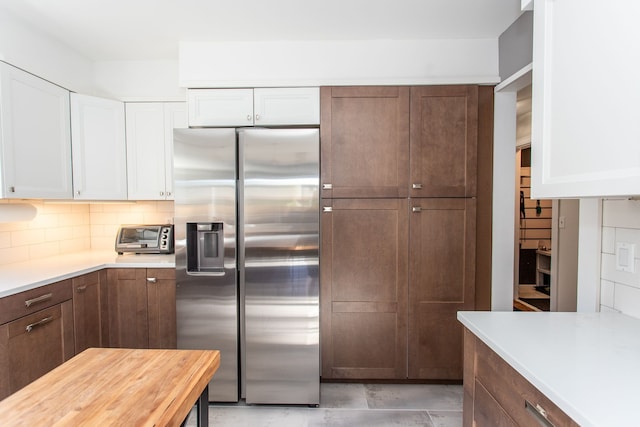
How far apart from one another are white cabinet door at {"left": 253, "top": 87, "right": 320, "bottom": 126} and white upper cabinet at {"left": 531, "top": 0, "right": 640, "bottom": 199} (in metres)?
1.39

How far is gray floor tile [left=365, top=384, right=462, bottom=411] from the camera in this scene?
2.17 m

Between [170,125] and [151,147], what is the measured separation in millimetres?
234

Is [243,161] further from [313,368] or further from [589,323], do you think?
[589,323]

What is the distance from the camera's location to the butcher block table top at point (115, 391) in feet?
2.50

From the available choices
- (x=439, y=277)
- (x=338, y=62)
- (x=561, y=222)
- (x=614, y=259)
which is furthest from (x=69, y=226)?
(x=561, y=222)

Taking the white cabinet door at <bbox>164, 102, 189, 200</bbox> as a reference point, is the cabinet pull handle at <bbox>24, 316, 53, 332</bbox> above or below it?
below

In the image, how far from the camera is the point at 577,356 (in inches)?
37.6

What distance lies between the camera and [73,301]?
210 cm

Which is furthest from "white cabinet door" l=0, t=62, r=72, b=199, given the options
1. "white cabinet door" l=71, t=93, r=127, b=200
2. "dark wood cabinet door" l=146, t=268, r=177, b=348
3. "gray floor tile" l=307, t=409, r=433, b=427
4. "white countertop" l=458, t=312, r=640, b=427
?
"white countertop" l=458, t=312, r=640, b=427

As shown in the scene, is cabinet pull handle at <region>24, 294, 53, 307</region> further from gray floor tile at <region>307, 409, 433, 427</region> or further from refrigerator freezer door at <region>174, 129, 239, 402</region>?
gray floor tile at <region>307, 409, 433, 427</region>

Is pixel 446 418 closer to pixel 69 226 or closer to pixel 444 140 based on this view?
pixel 444 140

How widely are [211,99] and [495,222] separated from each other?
7.24 ft

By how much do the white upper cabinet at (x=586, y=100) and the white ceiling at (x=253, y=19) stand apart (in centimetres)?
92

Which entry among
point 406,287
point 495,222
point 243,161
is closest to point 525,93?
point 495,222
